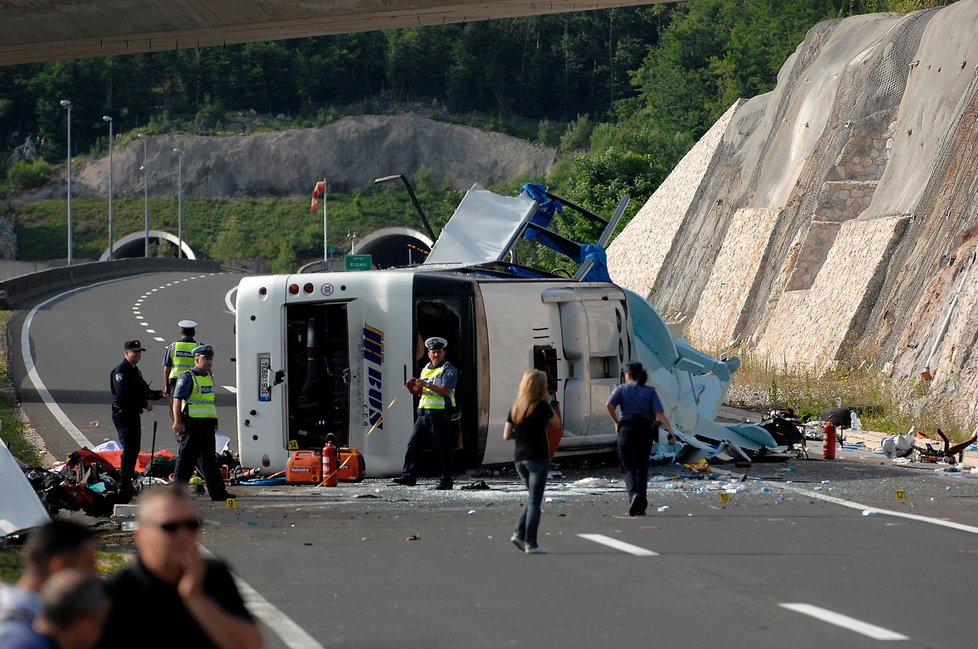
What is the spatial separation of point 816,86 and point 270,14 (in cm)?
2172

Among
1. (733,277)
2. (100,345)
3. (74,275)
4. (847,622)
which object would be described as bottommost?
(847,622)

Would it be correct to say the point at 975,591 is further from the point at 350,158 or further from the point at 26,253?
the point at 350,158

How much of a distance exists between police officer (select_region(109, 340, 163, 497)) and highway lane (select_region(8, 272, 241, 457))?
3597 mm

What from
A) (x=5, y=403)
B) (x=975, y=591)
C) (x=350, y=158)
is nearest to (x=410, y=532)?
(x=975, y=591)

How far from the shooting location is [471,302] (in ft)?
59.3

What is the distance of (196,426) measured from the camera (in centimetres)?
1588

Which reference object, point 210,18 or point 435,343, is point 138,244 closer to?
point 210,18

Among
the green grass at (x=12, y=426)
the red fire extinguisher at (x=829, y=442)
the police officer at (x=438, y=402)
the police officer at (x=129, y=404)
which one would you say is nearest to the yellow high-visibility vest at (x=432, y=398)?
the police officer at (x=438, y=402)

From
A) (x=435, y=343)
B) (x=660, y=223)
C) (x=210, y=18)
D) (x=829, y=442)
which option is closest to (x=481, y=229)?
(x=435, y=343)

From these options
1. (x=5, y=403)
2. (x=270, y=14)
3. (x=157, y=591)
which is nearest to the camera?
(x=157, y=591)

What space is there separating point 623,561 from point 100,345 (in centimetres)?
2591

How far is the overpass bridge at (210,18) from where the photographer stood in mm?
27812

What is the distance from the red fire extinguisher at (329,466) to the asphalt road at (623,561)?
7.2 inches

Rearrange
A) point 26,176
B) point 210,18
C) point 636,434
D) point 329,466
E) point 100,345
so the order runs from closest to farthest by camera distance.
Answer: point 636,434
point 329,466
point 210,18
point 100,345
point 26,176
